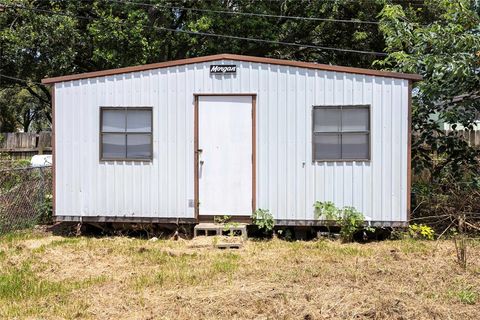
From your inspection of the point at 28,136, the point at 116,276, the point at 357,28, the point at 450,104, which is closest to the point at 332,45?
the point at 357,28

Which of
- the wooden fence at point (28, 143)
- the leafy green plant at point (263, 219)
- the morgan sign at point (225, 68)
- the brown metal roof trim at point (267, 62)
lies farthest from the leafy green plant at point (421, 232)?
the wooden fence at point (28, 143)

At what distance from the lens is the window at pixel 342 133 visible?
835cm

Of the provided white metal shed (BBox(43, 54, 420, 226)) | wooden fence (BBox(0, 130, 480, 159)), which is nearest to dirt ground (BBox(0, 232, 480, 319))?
white metal shed (BBox(43, 54, 420, 226))

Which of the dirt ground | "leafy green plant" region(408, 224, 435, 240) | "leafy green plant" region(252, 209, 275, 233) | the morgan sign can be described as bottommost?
the dirt ground

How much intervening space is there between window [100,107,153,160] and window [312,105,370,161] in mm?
2805

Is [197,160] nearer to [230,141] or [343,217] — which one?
[230,141]

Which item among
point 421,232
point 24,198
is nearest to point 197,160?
point 24,198

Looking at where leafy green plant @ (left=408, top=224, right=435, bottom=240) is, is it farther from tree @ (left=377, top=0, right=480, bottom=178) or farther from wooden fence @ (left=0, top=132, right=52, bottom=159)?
wooden fence @ (left=0, top=132, right=52, bottom=159)

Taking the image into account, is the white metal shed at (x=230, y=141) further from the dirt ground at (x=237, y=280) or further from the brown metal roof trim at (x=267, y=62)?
the dirt ground at (x=237, y=280)

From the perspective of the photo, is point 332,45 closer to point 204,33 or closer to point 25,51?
point 204,33

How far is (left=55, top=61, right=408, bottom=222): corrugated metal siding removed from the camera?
8.30 metres

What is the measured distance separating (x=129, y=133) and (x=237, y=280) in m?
3.96

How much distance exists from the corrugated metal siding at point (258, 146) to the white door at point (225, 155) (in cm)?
17

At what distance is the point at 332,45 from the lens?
774 inches
